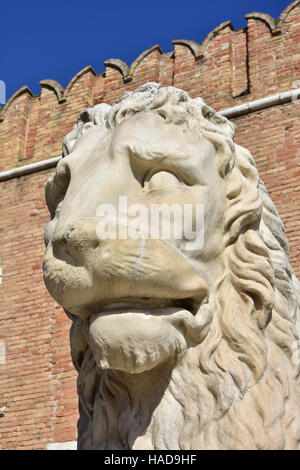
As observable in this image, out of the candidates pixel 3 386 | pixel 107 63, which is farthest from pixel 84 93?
pixel 3 386

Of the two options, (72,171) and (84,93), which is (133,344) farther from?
(84,93)

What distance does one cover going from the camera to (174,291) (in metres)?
1.61

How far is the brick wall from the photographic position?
705 cm

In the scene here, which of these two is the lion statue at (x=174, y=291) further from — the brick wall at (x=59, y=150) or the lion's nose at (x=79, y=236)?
the brick wall at (x=59, y=150)

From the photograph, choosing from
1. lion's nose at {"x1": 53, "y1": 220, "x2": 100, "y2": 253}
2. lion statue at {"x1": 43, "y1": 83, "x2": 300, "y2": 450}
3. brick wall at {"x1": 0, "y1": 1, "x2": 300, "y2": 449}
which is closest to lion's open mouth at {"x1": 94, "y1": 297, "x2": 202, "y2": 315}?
lion statue at {"x1": 43, "y1": 83, "x2": 300, "y2": 450}

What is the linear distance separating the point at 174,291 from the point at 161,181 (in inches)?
12.2

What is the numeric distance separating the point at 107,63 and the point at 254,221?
7184 millimetres

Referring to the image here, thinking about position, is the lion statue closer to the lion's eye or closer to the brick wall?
the lion's eye

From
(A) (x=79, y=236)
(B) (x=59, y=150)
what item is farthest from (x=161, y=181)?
(B) (x=59, y=150)

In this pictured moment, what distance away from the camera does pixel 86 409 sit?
1.83 meters

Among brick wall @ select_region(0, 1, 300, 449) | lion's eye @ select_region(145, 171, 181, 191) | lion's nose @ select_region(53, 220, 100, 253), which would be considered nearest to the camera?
lion's nose @ select_region(53, 220, 100, 253)

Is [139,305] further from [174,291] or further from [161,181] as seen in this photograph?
[161,181]

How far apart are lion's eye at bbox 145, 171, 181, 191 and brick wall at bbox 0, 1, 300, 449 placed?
16.2 ft

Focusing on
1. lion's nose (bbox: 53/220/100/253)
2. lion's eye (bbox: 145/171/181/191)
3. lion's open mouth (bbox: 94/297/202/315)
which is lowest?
lion's open mouth (bbox: 94/297/202/315)
